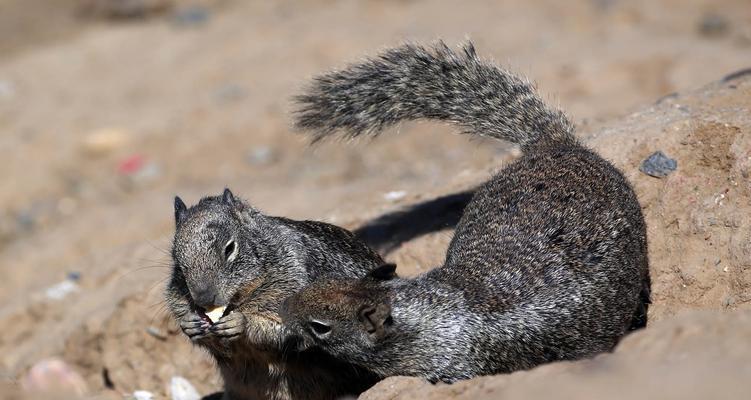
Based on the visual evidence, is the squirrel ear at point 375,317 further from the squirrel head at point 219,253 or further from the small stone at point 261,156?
the small stone at point 261,156

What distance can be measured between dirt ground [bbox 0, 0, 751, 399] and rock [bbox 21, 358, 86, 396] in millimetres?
229

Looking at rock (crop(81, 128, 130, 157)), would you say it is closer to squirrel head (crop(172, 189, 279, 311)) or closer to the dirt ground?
the dirt ground

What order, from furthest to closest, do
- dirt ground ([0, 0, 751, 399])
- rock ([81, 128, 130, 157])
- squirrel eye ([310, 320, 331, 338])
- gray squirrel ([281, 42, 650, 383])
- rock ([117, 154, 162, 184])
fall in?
rock ([81, 128, 130, 157]), rock ([117, 154, 162, 184]), dirt ground ([0, 0, 751, 399]), gray squirrel ([281, 42, 650, 383]), squirrel eye ([310, 320, 331, 338])

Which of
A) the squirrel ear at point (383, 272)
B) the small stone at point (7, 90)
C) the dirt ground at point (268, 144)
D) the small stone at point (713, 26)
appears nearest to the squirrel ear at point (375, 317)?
the squirrel ear at point (383, 272)

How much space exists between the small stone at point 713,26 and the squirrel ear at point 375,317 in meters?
9.79

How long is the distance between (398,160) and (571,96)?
2.07m

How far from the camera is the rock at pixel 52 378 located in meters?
7.32

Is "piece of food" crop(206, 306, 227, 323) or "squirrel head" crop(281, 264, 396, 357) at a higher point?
"piece of food" crop(206, 306, 227, 323)

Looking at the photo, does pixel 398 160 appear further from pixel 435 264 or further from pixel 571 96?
pixel 435 264

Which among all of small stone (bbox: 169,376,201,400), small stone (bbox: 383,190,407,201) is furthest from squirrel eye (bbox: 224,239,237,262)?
small stone (bbox: 383,190,407,201)

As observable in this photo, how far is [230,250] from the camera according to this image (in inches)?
236

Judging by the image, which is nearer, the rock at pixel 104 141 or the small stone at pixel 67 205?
the small stone at pixel 67 205

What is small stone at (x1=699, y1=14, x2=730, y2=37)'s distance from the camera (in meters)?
14.0

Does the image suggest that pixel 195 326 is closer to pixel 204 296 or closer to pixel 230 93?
pixel 204 296
